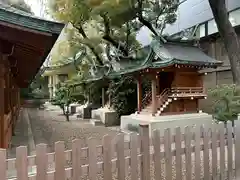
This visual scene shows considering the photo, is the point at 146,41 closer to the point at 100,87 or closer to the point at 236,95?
the point at 100,87

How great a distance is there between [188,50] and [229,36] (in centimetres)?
290

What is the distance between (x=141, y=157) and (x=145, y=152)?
85 mm

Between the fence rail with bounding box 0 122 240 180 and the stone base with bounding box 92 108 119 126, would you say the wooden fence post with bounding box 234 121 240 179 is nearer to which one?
the fence rail with bounding box 0 122 240 180

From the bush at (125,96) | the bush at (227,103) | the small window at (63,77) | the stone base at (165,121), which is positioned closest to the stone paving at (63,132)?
the stone base at (165,121)

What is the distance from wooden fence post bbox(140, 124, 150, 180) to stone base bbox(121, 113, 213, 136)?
7831mm

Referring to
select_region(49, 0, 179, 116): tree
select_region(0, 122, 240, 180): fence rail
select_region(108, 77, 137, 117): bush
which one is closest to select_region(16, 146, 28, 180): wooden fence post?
select_region(0, 122, 240, 180): fence rail

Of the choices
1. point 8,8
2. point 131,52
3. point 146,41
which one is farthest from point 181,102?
point 146,41

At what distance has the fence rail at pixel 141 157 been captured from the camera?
280cm

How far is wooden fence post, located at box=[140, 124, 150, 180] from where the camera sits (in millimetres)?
3697

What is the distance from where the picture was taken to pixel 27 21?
367 centimetres

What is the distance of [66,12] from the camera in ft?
58.0

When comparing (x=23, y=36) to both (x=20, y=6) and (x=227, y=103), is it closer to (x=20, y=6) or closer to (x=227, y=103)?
(x=227, y=103)

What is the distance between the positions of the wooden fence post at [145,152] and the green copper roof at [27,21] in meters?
1.75

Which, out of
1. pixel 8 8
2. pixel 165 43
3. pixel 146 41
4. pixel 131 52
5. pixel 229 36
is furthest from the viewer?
pixel 146 41
